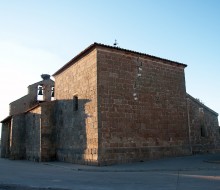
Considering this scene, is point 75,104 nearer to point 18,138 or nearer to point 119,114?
point 119,114

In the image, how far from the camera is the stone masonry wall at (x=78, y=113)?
12.7m

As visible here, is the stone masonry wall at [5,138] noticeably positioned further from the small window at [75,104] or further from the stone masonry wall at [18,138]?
the small window at [75,104]

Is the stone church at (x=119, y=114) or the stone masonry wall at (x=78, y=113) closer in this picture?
the stone church at (x=119, y=114)

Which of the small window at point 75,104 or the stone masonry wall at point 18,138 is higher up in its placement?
the small window at point 75,104

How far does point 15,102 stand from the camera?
26.2m

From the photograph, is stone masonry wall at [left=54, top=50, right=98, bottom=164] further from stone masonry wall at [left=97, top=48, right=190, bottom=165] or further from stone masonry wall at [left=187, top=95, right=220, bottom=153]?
stone masonry wall at [left=187, top=95, right=220, bottom=153]

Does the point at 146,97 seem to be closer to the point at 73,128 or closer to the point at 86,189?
the point at 73,128

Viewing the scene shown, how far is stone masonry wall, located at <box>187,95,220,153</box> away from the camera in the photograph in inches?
621

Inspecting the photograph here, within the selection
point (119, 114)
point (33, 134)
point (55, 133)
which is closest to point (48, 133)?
point (55, 133)

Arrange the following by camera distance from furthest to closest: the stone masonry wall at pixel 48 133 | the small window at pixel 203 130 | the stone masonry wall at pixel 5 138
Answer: the stone masonry wall at pixel 5 138
the small window at pixel 203 130
the stone masonry wall at pixel 48 133

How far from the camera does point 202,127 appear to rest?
1659 cm

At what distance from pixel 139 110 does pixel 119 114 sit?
4.26 ft

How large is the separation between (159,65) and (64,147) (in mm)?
7150

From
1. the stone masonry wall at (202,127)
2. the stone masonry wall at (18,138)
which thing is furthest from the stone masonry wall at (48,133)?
the stone masonry wall at (202,127)
